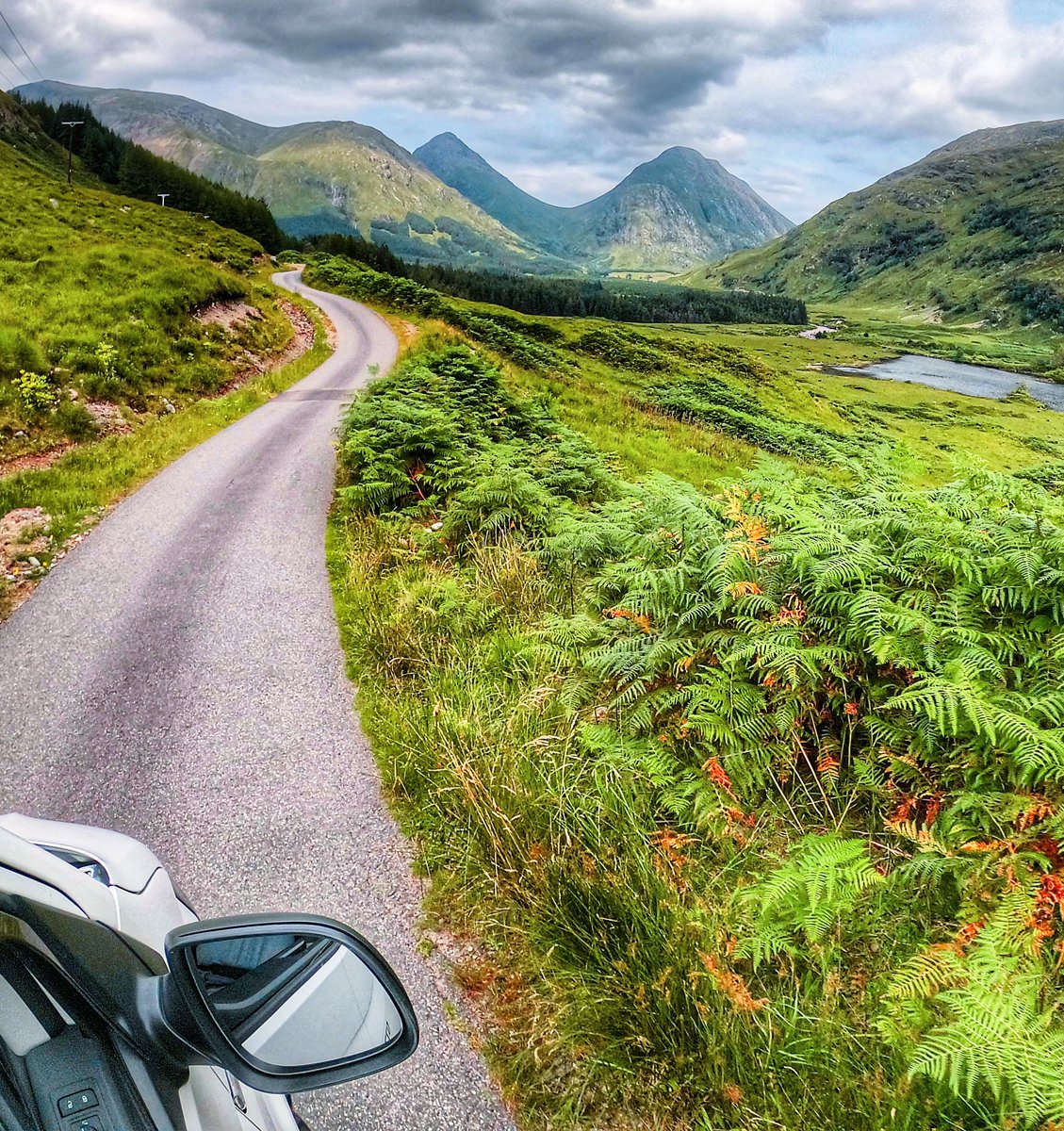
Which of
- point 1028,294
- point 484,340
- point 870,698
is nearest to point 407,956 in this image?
point 870,698

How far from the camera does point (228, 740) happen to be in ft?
17.6

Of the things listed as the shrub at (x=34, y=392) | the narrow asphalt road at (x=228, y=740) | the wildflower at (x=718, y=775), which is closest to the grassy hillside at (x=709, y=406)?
the wildflower at (x=718, y=775)

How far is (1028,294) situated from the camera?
180 metres

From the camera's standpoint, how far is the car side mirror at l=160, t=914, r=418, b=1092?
162cm

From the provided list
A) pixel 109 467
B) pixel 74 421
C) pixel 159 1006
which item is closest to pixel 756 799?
pixel 159 1006

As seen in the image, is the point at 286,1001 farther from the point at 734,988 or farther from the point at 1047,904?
the point at 1047,904

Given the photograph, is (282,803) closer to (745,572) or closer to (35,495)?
(745,572)

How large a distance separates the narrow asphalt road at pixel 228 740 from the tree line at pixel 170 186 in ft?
235

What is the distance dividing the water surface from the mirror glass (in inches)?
4387

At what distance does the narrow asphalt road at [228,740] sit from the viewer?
350 centimetres

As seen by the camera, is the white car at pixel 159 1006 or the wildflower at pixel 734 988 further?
the wildflower at pixel 734 988

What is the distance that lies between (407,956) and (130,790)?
8.98 ft

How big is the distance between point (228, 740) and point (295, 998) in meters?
4.00

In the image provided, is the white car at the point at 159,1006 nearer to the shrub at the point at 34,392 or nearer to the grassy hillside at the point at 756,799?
the grassy hillside at the point at 756,799
